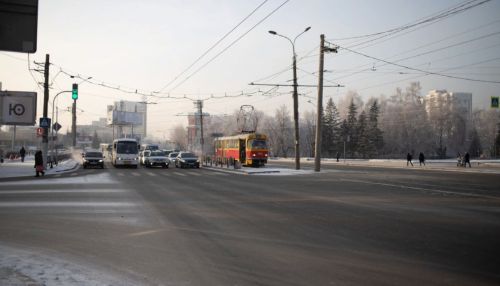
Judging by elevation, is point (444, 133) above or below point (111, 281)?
above

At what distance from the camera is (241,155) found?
141 ft

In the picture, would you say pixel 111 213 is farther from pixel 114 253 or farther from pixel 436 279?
pixel 436 279

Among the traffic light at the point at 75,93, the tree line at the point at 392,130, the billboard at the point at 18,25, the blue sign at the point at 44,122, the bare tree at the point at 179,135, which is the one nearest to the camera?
the billboard at the point at 18,25

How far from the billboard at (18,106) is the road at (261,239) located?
14.0 meters

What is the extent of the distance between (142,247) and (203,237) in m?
1.30

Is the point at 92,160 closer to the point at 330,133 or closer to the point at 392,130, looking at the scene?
the point at 330,133

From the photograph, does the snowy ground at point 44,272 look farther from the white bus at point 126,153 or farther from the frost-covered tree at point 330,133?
the frost-covered tree at point 330,133

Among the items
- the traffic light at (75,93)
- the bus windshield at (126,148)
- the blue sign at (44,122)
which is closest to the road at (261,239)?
the blue sign at (44,122)

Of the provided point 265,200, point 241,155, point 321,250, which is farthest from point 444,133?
point 321,250

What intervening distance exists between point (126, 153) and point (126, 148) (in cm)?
57

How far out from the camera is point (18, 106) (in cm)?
2775

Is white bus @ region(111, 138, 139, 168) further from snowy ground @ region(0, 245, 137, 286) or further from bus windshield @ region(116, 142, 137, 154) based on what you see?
snowy ground @ region(0, 245, 137, 286)

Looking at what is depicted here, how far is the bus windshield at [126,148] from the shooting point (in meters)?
40.4

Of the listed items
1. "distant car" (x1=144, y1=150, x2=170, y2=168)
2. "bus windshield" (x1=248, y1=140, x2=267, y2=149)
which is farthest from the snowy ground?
"bus windshield" (x1=248, y1=140, x2=267, y2=149)
